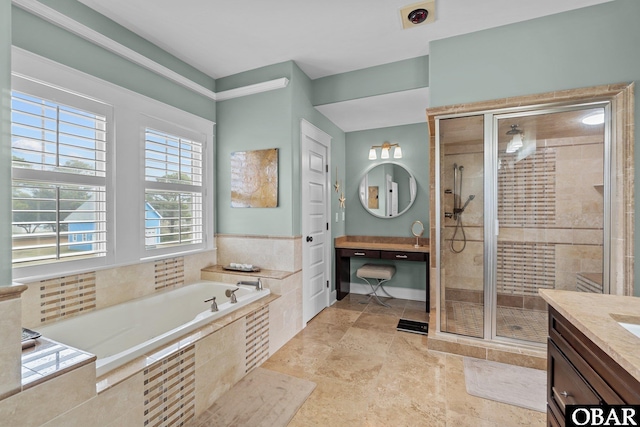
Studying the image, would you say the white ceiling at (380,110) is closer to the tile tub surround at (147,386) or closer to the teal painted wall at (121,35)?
the teal painted wall at (121,35)

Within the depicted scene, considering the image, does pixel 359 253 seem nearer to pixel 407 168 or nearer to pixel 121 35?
pixel 407 168

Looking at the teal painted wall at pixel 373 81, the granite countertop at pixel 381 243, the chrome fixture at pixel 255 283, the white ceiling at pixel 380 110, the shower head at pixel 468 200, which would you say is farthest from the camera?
the granite countertop at pixel 381 243

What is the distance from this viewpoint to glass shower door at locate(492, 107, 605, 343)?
7.27ft

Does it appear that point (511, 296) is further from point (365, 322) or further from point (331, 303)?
point (331, 303)

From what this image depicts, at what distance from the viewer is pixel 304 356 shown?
247cm

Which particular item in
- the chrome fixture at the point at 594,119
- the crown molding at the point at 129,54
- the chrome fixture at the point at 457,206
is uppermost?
the crown molding at the point at 129,54

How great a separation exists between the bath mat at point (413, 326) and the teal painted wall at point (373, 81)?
8.14ft

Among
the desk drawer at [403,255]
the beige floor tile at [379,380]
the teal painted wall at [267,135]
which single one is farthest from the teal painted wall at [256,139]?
the desk drawer at [403,255]

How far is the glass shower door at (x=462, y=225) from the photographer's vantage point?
2.48 m

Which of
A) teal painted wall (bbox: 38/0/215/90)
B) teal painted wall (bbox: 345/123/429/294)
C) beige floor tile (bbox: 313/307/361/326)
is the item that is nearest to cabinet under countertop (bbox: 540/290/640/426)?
beige floor tile (bbox: 313/307/361/326)

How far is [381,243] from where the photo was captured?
4148 mm

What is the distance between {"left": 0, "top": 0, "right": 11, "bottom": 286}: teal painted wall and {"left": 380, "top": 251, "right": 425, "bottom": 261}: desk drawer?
3.28 metres

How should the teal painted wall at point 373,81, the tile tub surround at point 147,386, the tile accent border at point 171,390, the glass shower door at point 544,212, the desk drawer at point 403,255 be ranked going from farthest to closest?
the desk drawer at point 403,255 < the teal painted wall at point 373,81 < the glass shower door at point 544,212 < the tile accent border at point 171,390 < the tile tub surround at point 147,386

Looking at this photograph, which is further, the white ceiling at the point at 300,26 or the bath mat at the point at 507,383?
the white ceiling at the point at 300,26
